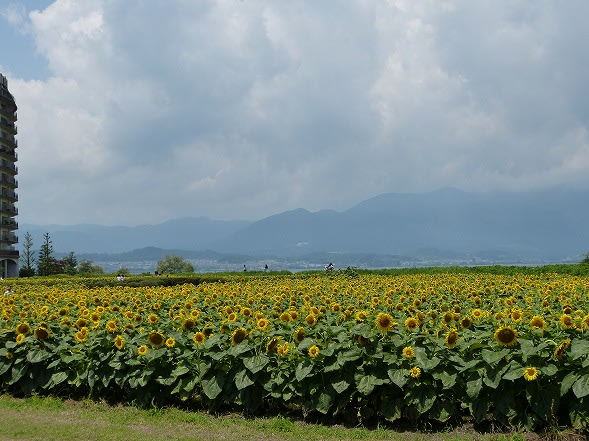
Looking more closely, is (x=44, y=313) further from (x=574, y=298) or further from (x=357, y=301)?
(x=574, y=298)

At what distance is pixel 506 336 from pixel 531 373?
2.01 feet

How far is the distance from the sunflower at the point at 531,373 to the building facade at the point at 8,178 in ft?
281

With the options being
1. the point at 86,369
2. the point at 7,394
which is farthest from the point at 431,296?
the point at 7,394

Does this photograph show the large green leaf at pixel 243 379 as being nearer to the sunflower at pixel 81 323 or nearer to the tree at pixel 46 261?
the sunflower at pixel 81 323

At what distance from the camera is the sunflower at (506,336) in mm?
6758

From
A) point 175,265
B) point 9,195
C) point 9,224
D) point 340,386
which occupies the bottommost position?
point 340,386

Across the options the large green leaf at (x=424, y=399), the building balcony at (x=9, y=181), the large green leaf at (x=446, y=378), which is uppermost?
the building balcony at (x=9, y=181)

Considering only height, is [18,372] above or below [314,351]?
below

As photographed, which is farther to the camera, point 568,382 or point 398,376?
point 398,376

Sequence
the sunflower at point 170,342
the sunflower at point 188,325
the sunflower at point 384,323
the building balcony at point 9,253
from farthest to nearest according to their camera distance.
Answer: the building balcony at point 9,253 → the sunflower at point 188,325 → the sunflower at point 170,342 → the sunflower at point 384,323

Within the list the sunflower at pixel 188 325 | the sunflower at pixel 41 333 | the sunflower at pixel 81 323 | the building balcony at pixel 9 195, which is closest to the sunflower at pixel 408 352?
the sunflower at pixel 188 325

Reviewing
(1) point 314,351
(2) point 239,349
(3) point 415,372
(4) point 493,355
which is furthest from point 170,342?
(4) point 493,355

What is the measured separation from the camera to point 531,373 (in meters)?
6.23

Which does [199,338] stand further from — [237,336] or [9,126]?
[9,126]
